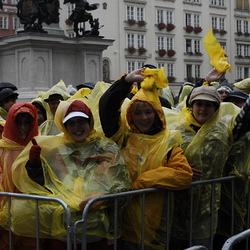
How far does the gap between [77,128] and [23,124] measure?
27.7 inches

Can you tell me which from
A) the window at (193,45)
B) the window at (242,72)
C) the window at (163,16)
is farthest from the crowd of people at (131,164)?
the window at (242,72)

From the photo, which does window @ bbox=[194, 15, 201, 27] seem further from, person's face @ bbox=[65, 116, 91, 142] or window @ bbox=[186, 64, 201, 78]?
person's face @ bbox=[65, 116, 91, 142]

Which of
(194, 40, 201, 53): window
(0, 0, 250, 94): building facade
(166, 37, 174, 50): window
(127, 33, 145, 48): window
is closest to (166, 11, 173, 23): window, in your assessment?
(0, 0, 250, 94): building facade

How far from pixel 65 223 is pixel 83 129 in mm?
815

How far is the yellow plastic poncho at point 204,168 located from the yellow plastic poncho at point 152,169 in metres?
0.29

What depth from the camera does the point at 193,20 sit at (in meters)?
52.7

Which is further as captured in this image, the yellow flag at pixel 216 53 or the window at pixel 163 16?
the window at pixel 163 16

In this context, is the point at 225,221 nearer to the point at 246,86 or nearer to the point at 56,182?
the point at 56,182

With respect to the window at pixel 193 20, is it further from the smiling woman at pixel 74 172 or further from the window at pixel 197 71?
the smiling woman at pixel 74 172

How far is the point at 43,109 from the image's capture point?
772 cm

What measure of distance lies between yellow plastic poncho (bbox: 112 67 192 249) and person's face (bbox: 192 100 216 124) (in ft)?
1.37

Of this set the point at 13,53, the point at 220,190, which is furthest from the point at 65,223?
the point at 13,53

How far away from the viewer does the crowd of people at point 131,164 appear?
4.36 metres

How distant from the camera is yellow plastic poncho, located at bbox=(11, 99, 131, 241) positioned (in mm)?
4227
